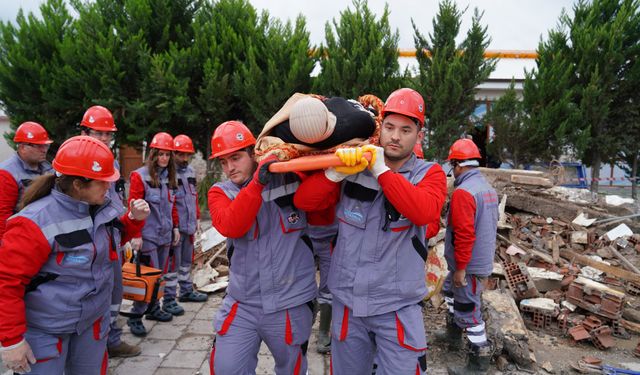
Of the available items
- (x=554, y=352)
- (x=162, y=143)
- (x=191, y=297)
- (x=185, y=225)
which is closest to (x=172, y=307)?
(x=191, y=297)

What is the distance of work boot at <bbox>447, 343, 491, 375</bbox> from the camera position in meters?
3.62

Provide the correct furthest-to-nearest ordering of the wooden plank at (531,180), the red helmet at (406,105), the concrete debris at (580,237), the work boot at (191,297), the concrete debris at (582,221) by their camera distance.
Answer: the wooden plank at (531,180), the concrete debris at (582,221), the concrete debris at (580,237), the work boot at (191,297), the red helmet at (406,105)

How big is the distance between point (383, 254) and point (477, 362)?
7.30 ft

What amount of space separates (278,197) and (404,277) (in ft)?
2.82

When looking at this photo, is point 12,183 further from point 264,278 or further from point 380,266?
point 380,266

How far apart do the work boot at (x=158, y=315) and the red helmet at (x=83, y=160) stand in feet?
9.64

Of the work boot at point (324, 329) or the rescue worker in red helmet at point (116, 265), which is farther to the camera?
the work boot at point (324, 329)

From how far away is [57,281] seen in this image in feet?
Answer: 7.22

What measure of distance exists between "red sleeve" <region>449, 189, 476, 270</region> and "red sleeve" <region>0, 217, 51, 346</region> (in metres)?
3.16

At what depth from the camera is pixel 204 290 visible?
5.64 m

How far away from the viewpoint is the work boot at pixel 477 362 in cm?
362

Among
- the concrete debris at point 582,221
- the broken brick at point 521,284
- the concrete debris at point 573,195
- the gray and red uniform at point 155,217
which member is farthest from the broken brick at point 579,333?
the gray and red uniform at point 155,217

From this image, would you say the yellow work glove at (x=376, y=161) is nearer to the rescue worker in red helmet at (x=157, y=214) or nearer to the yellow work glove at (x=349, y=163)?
the yellow work glove at (x=349, y=163)

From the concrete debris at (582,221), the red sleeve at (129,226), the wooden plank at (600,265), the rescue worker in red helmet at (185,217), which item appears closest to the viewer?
the red sleeve at (129,226)
